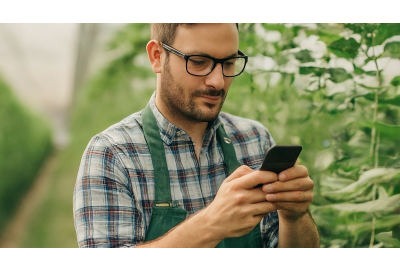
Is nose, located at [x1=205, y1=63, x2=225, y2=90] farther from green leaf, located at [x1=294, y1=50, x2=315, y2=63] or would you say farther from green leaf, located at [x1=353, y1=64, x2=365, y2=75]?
green leaf, located at [x1=353, y1=64, x2=365, y2=75]

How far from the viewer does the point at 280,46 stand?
7.50ft

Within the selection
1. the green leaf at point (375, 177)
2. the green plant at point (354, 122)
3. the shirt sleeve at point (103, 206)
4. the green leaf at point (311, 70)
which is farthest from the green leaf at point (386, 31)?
the shirt sleeve at point (103, 206)

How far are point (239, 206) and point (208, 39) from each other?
25.7 inches

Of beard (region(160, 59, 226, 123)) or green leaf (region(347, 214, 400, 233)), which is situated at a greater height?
beard (region(160, 59, 226, 123))

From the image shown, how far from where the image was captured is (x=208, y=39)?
155 centimetres

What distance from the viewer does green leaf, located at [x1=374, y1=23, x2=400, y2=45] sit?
5.43 feet

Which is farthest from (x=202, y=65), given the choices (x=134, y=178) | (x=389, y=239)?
(x=389, y=239)

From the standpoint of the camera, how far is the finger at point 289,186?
124cm

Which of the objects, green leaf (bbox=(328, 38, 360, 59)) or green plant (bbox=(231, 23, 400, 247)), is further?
green leaf (bbox=(328, 38, 360, 59))

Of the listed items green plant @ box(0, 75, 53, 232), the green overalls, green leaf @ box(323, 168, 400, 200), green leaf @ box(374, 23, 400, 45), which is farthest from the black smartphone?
green plant @ box(0, 75, 53, 232)

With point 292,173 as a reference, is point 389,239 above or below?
below

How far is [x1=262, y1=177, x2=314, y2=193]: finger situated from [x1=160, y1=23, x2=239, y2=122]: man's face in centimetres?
49

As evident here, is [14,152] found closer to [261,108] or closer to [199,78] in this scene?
[261,108]

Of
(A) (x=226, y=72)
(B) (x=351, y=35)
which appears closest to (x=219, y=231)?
(A) (x=226, y=72)
